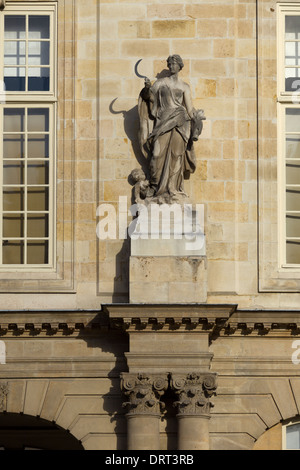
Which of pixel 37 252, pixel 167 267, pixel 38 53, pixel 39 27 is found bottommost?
pixel 167 267

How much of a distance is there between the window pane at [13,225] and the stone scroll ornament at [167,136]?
6.04 feet

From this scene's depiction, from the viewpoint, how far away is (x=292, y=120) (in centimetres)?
2711

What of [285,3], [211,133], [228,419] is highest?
[285,3]

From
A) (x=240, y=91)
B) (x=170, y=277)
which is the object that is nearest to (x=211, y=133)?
(x=240, y=91)

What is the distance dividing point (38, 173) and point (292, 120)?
3889 mm

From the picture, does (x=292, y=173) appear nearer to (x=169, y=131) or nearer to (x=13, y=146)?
(x=169, y=131)

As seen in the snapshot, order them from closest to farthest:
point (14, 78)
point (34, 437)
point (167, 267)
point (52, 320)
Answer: point (167, 267) < point (52, 320) < point (14, 78) < point (34, 437)

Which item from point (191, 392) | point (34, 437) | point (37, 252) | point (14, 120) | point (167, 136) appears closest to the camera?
point (191, 392)

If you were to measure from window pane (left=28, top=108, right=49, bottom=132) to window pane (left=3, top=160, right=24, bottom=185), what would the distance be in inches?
21.7

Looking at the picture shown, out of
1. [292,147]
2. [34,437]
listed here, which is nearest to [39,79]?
[292,147]

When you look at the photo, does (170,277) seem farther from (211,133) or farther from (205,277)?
(211,133)

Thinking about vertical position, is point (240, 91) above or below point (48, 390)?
above

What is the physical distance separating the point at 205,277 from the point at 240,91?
300 centimetres

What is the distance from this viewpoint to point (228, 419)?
2588cm
